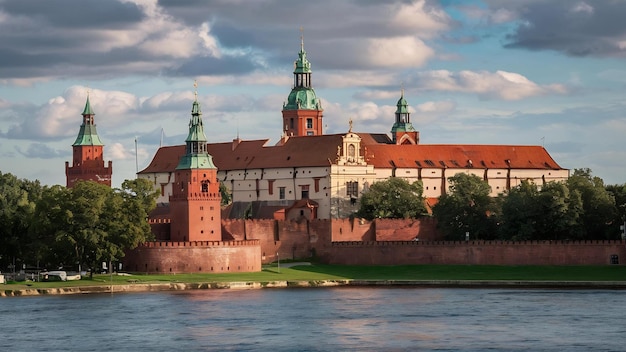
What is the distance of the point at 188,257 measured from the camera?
489 ft

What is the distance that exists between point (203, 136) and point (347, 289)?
22615 millimetres

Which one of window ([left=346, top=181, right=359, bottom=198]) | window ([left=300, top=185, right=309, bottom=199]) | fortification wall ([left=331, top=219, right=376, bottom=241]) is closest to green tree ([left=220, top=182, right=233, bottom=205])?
window ([left=300, top=185, right=309, bottom=199])

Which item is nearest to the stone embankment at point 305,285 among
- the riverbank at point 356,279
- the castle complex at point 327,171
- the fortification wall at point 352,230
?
the riverbank at point 356,279

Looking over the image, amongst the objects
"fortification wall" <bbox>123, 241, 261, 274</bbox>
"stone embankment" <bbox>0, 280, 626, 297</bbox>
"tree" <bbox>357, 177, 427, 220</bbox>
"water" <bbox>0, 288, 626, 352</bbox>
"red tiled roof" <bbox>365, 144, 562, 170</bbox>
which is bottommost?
"water" <bbox>0, 288, 626, 352</bbox>

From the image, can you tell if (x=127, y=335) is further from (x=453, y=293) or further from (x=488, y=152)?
(x=488, y=152)

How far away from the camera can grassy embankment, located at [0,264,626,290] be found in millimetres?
142500

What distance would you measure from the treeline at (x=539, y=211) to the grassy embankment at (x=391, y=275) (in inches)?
179

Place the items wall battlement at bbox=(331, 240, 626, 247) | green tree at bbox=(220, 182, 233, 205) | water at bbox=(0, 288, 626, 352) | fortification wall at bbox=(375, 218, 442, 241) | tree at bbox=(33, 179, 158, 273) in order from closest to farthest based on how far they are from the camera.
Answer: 1. water at bbox=(0, 288, 626, 352)
2. tree at bbox=(33, 179, 158, 273)
3. wall battlement at bbox=(331, 240, 626, 247)
4. fortification wall at bbox=(375, 218, 442, 241)
5. green tree at bbox=(220, 182, 233, 205)

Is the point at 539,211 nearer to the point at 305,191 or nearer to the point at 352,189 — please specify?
the point at 352,189

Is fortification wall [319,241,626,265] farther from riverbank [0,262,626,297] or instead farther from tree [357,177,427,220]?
tree [357,177,427,220]

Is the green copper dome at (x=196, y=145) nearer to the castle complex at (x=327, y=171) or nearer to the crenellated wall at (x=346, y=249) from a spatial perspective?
the crenellated wall at (x=346, y=249)

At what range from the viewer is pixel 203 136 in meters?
156

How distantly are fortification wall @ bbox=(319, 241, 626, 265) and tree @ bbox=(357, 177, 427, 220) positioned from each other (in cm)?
1088

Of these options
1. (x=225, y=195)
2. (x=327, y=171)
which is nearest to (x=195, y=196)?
(x=327, y=171)
